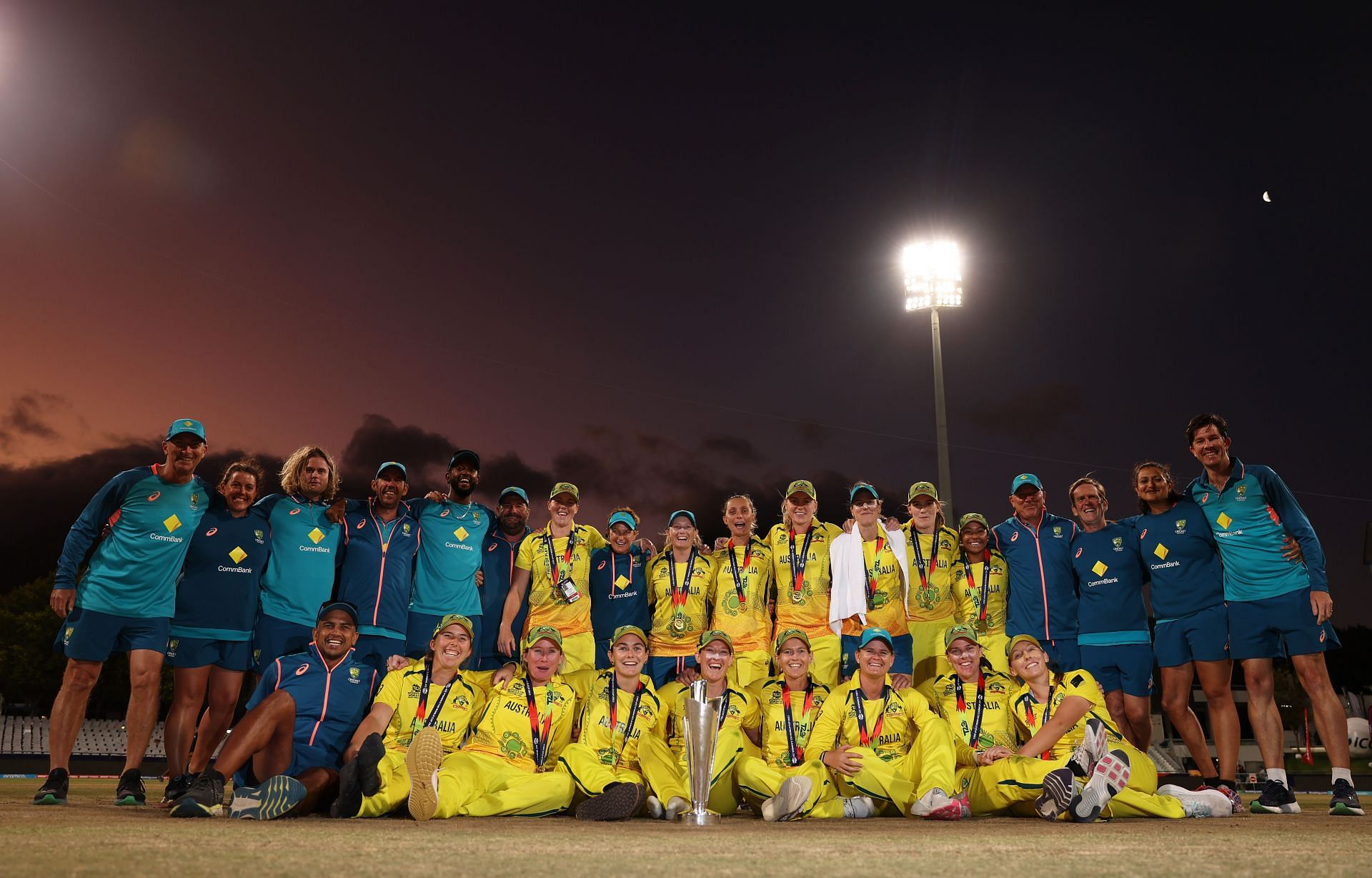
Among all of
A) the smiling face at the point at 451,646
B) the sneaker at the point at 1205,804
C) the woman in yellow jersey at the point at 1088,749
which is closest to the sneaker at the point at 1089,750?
the woman in yellow jersey at the point at 1088,749

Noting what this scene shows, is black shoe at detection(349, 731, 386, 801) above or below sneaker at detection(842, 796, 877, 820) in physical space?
above

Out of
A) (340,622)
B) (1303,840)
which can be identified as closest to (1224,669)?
(1303,840)

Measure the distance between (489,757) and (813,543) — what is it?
3.38 metres

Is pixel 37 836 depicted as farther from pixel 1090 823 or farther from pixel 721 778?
pixel 1090 823

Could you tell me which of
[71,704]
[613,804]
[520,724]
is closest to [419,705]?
[520,724]

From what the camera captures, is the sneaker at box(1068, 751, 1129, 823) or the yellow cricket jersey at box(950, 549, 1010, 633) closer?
the sneaker at box(1068, 751, 1129, 823)

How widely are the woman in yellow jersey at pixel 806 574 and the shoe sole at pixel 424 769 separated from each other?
12.1 feet

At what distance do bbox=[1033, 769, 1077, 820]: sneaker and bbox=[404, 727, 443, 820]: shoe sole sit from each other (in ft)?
10.9

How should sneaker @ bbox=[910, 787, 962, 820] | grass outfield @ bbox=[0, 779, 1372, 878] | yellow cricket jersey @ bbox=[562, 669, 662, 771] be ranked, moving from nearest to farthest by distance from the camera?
grass outfield @ bbox=[0, 779, 1372, 878]
sneaker @ bbox=[910, 787, 962, 820]
yellow cricket jersey @ bbox=[562, 669, 662, 771]

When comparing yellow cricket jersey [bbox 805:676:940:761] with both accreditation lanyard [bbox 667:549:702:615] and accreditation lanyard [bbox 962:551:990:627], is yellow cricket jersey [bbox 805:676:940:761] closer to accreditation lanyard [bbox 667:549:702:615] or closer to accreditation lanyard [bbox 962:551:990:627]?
accreditation lanyard [bbox 962:551:990:627]

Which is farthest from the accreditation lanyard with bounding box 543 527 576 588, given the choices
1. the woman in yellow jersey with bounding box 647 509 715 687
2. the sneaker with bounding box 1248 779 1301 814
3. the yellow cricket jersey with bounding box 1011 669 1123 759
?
the sneaker with bounding box 1248 779 1301 814

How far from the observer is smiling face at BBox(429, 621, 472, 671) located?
627 cm

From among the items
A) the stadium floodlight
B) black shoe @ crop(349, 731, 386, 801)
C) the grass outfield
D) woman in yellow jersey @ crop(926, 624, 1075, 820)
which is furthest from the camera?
the stadium floodlight

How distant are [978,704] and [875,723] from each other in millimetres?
806
